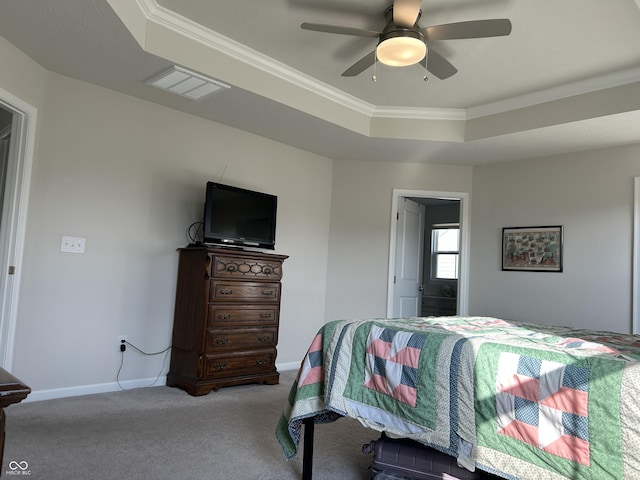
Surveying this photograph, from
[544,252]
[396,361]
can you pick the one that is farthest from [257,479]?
[544,252]

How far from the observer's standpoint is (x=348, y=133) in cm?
448

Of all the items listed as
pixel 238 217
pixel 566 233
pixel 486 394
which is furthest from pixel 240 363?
pixel 566 233

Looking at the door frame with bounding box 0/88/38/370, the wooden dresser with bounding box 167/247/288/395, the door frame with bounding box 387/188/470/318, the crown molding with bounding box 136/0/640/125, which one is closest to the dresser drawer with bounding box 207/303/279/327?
the wooden dresser with bounding box 167/247/288/395

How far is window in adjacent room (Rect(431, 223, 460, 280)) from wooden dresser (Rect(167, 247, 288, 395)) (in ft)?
13.1

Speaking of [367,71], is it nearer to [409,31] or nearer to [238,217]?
[409,31]

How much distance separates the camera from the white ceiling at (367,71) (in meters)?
2.86

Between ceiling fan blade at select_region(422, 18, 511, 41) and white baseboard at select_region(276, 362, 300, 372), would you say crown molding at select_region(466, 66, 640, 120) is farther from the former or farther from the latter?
→ white baseboard at select_region(276, 362, 300, 372)

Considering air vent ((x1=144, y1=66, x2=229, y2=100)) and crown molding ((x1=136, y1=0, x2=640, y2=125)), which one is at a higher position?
crown molding ((x1=136, y1=0, x2=640, y2=125))

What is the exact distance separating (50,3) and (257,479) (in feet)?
8.78

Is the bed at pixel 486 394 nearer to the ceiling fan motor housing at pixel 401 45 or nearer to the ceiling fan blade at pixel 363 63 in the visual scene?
the ceiling fan motor housing at pixel 401 45

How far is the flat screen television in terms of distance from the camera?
156 inches

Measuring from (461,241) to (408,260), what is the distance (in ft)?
2.20

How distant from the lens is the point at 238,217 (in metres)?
4.19

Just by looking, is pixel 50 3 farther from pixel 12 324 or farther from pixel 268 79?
pixel 12 324
